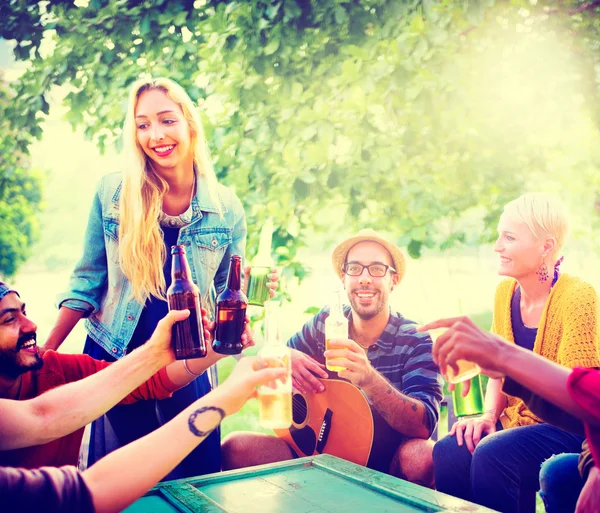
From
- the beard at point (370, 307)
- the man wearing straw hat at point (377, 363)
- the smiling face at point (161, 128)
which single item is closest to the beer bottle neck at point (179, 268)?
the man wearing straw hat at point (377, 363)

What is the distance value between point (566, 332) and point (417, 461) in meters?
0.83

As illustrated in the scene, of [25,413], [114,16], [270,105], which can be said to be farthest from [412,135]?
[25,413]

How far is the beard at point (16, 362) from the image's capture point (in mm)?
2156

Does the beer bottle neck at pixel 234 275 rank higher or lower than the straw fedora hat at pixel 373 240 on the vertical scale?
lower

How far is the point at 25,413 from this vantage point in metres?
1.95

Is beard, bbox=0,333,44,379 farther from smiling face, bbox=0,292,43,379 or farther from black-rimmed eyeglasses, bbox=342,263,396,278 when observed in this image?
black-rimmed eyeglasses, bbox=342,263,396,278

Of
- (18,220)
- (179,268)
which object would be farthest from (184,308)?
(18,220)

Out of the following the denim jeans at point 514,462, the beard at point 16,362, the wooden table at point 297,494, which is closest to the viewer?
the wooden table at point 297,494

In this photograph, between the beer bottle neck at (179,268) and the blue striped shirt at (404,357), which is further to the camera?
the blue striped shirt at (404,357)

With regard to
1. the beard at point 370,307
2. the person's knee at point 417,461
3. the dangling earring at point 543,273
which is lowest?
the person's knee at point 417,461

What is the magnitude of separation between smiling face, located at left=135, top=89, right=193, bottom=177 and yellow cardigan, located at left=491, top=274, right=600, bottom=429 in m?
1.62

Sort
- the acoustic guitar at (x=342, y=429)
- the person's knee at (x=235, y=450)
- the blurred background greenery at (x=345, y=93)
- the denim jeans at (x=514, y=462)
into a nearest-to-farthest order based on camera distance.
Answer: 1. the denim jeans at (x=514, y=462)
2. the acoustic guitar at (x=342, y=429)
3. the person's knee at (x=235, y=450)
4. the blurred background greenery at (x=345, y=93)

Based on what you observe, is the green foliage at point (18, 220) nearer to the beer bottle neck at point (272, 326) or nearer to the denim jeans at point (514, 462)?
the beer bottle neck at point (272, 326)

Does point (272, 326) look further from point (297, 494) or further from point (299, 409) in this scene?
point (299, 409)
